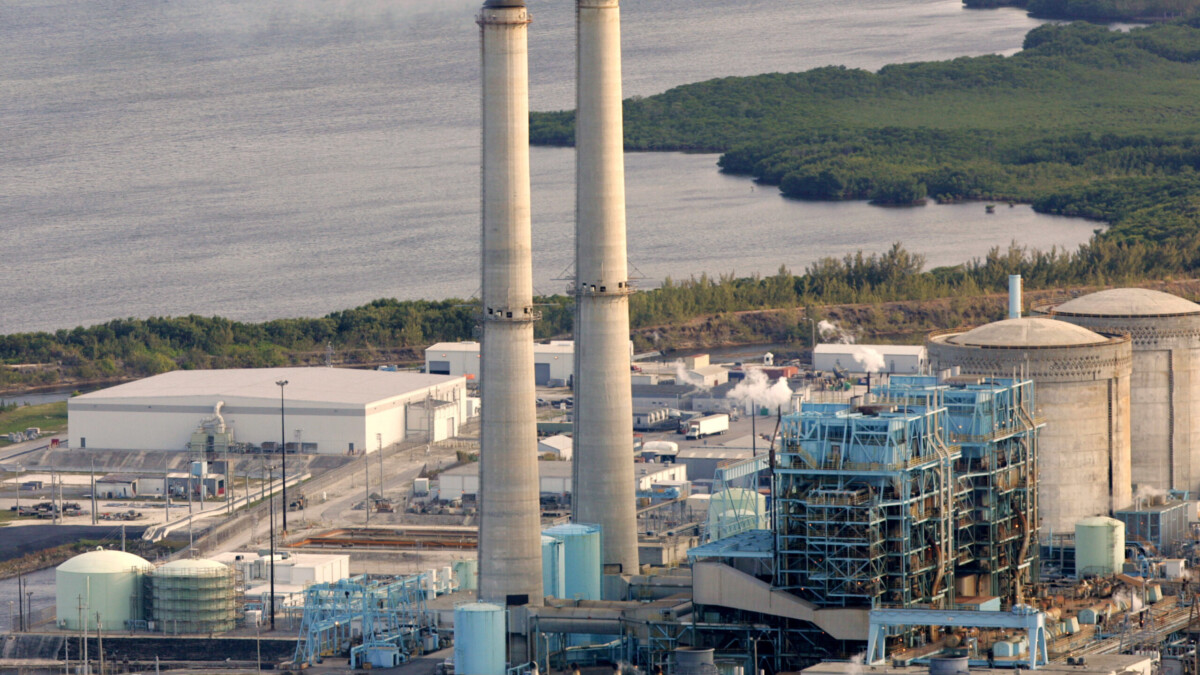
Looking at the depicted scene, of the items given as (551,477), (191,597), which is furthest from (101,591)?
(551,477)

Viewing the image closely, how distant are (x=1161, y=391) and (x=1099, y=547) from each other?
12.7m

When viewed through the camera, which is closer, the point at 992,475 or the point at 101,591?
the point at 992,475

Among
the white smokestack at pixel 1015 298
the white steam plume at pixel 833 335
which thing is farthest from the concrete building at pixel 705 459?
the white steam plume at pixel 833 335

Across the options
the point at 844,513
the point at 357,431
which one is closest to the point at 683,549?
the point at 844,513

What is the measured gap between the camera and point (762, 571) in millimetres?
56000

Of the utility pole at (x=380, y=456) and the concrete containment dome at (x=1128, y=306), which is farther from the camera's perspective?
the utility pole at (x=380, y=456)

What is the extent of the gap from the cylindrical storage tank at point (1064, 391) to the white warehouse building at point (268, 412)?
116 ft

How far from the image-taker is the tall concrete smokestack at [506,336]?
196ft

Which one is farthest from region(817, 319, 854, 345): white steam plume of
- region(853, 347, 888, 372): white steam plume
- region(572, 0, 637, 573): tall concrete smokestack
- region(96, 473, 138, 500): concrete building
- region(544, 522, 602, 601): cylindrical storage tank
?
region(544, 522, 602, 601): cylindrical storage tank

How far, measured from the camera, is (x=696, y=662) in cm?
5294

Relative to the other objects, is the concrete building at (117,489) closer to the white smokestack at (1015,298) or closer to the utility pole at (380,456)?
the utility pole at (380,456)

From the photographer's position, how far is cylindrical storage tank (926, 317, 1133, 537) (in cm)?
6975

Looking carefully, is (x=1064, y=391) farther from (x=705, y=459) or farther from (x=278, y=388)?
(x=278, y=388)

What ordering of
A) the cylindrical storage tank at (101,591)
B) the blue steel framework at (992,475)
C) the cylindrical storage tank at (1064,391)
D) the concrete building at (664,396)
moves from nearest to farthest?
the blue steel framework at (992,475)
the cylindrical storage tank at (101,591)
the cylindrical storage tank at (1064,391)
the concrete building at (664,396)
